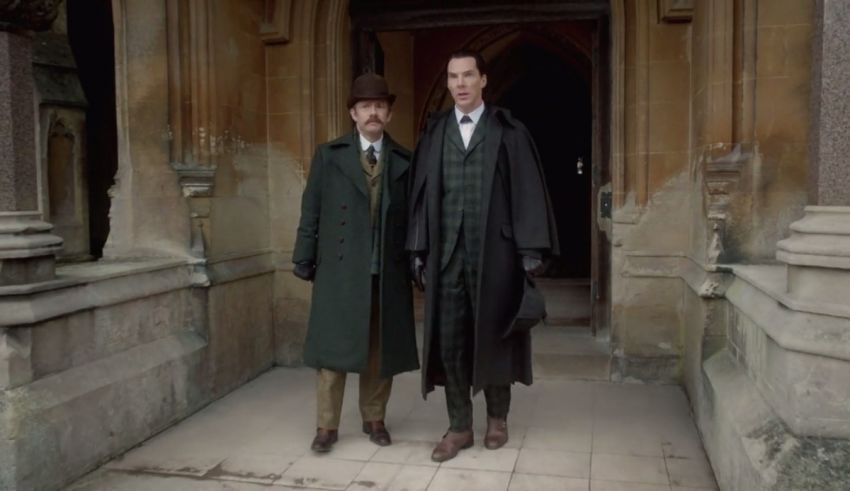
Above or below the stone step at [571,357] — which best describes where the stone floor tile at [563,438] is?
below

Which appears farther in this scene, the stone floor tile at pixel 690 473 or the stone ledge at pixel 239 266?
the stone ledge at pixel 239 266

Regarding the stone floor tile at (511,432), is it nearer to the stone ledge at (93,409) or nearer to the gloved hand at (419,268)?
the gloved hand at (419,268)

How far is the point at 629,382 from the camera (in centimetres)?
518

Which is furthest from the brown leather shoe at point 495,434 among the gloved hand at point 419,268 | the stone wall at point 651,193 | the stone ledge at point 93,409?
the stone ledge at point 93,409

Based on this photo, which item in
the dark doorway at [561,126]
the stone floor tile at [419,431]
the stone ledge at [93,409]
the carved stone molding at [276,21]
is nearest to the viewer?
the stone ledge at [93,409]

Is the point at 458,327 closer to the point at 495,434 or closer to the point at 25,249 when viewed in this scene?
the point at 495,434

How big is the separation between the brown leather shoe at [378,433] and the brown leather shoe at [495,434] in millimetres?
498

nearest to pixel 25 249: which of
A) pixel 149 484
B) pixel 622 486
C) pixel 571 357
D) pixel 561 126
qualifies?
pixel 149 484

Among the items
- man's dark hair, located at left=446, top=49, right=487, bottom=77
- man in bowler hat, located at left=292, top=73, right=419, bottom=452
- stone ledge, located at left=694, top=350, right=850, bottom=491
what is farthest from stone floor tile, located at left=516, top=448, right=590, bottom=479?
man's dark hair, located at left=446, top=49, right=487, bottom=77

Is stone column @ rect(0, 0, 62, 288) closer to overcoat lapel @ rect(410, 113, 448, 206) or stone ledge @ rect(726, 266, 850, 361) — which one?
overcoat lapel @ rect(410, 113, 448, 206)

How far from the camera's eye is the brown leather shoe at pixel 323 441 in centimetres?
390

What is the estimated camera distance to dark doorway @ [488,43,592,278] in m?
12.5

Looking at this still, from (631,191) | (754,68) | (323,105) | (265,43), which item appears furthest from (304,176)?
(754,68)

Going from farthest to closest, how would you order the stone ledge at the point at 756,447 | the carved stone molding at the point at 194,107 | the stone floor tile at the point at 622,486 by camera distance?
1. the carved stone molding at the point at 194,107
2. the stone floor tile at the point at 622,486
3. the stone ledge at the point at 756,447
